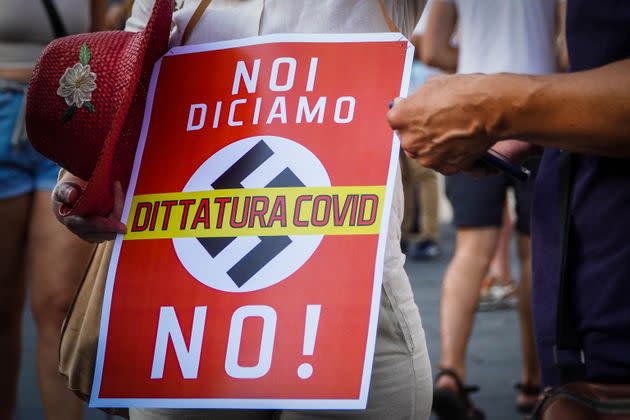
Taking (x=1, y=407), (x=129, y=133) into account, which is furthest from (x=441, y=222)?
(x=129, y=133)

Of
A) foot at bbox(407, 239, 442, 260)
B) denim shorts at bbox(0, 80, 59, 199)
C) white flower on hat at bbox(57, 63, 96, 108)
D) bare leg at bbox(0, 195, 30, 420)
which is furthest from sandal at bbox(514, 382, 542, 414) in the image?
foot at bbox(407, 239, 442, 260)

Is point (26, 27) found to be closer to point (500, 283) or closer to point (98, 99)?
point (98, 99)

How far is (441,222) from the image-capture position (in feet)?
36.2

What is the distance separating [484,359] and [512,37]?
72.2 inches

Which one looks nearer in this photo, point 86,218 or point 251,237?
point 251,237

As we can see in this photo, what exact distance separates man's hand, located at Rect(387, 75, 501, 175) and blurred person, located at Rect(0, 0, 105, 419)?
5.64 feet

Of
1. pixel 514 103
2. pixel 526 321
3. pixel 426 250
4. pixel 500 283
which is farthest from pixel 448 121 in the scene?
pixel 426 250

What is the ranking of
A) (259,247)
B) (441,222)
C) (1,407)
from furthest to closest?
(441,222)
(1,407)
(259,247)

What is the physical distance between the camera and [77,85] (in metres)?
1.42

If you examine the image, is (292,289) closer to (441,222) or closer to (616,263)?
(616,263)

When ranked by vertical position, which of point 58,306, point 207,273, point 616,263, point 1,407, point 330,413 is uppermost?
point 616,263

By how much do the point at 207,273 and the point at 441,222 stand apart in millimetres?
9855

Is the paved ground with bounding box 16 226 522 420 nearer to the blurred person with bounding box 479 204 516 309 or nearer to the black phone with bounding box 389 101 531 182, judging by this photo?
the blurred person with bounding box 479 204 516 309

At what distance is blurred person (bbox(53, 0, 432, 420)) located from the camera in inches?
53.6
